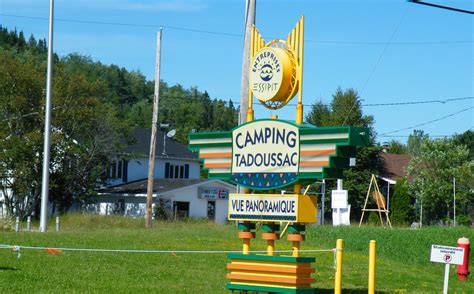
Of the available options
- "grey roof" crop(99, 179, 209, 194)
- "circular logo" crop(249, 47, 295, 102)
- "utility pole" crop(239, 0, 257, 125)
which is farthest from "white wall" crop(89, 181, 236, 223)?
"circular logo" crop(249, 47, 295, 102)

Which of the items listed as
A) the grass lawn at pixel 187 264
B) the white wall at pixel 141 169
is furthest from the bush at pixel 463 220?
the white wall at pixel 141 169

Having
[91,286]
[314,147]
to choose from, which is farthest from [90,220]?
[314,147]

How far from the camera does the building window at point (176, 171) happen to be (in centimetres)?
7000

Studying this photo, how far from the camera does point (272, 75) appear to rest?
633 inches

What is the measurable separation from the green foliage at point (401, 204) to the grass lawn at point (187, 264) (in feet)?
74.2

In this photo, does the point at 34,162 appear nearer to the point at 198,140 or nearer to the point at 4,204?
the point at 4,204

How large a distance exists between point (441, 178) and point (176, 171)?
2203cm

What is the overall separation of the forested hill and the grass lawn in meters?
69.2

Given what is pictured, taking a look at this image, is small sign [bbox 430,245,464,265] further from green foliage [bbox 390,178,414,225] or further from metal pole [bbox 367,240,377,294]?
green foliage [bbox 390,178,414,225]

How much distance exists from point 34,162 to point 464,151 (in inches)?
1220

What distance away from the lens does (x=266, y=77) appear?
16172 millimetres

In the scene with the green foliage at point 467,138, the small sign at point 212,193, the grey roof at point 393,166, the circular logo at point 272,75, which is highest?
the green foliage at point 467,138

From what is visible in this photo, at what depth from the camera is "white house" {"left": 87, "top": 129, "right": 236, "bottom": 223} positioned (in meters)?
61.3

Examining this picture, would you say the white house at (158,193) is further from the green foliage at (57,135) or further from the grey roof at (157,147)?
the green foliage at (57,135)
